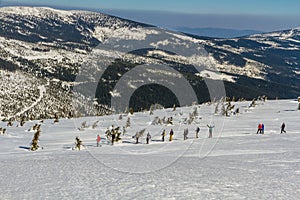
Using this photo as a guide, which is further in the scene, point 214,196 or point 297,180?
point 297,180

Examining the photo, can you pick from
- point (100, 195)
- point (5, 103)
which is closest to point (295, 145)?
point (100, 195)

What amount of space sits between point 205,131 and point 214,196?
2267cm

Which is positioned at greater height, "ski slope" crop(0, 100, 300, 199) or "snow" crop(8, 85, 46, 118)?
"snow" crop(8, 85, 46, 118)

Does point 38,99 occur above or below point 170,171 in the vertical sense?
above

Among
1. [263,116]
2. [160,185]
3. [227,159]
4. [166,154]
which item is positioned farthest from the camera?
[263,116]

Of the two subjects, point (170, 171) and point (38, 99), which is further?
point (38, 99)

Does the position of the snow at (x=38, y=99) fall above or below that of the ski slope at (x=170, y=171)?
above

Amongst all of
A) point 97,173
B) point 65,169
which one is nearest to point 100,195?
point 97,173

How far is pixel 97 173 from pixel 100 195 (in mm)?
3670

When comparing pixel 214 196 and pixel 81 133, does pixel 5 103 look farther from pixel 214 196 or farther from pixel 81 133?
pixel 214 196

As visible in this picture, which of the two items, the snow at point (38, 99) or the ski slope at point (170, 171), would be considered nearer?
the ski slope at point (170, 171)

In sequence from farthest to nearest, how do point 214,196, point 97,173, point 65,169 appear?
point 65,169 → point 97,173 → point 214,196

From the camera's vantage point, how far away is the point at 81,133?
38.8 m

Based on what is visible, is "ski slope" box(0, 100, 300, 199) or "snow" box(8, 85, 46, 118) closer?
"ski slope" box(0, 100, 300, 199)
